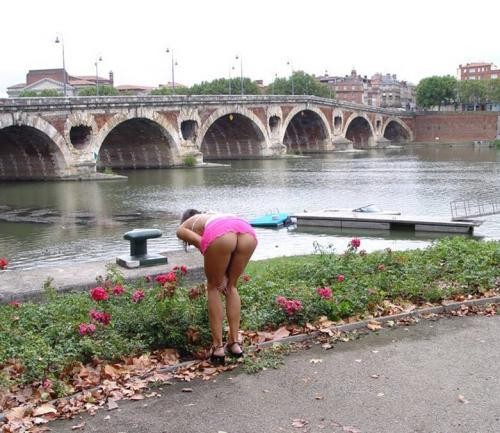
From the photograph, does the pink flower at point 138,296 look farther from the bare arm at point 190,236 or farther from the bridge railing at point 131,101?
the bridge railing at point 131,101

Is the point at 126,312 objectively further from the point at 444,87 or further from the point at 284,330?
the point at 444,87

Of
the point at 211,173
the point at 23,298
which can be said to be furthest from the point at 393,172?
the point at 23,298

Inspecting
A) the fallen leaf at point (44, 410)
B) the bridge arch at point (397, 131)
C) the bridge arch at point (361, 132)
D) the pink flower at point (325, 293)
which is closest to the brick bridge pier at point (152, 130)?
the bridge arch at point (361, 132)

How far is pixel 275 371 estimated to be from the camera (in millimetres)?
6156

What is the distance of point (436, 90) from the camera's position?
119312 millimetres

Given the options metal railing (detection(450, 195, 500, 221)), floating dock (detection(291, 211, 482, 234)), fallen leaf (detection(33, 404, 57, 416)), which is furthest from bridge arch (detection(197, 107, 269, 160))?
fallen leaf (detection(33, 404, 57, 416))

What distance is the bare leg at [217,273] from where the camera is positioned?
6059mm

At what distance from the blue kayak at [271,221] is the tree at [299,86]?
98.9m

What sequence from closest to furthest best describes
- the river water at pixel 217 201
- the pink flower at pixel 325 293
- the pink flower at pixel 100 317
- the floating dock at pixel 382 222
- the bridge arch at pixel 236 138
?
1. the pink flower at pixel 100 317
2. the pink flower at pixel 325 293
3. the river water at pixel 217 201
4. the floating dock at pixel 382 222
5. the bridge arch at pixel 236 138

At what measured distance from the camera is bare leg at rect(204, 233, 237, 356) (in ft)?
19.9

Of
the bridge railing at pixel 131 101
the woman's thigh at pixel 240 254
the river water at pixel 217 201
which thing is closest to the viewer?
the woman's thigh at pixel 240 254

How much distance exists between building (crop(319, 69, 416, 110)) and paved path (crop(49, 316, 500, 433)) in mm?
147467

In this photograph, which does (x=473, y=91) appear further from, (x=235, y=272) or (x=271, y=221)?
(x=235, y=272)

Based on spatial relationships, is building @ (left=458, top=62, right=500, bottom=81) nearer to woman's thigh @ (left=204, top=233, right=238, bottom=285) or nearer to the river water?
the river water
